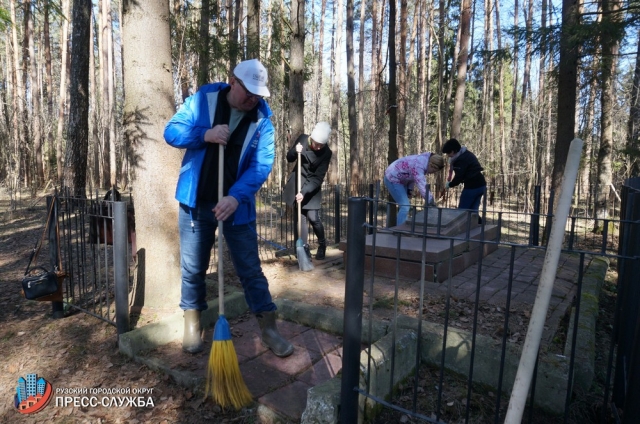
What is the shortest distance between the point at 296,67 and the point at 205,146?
6.21 meters

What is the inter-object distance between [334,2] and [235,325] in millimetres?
26764

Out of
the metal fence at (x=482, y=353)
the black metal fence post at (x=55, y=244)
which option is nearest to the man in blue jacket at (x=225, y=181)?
the metal fence at (x=482, y=353)

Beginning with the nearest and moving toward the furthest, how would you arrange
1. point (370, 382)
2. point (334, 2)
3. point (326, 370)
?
point (370, 382) < point (326, 370) < point (334, 2)

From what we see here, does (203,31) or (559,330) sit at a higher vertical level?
(203,31)

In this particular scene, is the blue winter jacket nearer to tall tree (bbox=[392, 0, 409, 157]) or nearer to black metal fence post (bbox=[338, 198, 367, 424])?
black metal fence post (bbox=[338, 198, 367, 424])

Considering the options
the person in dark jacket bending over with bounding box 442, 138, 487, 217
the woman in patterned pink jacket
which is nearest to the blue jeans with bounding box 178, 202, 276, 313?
the woman in patterned pink jacket

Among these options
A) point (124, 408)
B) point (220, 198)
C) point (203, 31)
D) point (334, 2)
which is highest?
point (334, 2)

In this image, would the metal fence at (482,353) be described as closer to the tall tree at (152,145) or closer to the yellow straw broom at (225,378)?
the yellow straw broom at (225,378)

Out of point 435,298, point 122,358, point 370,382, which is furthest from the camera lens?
point 435,298

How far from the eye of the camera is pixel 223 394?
2.34 meters

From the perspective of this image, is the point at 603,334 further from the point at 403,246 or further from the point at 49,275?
the point at 49,275

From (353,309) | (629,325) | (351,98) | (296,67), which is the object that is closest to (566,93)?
(296,67)

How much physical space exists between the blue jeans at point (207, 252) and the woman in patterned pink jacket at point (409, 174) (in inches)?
130

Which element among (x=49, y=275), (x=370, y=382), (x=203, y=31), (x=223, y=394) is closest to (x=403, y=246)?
(x=370, y=382)
